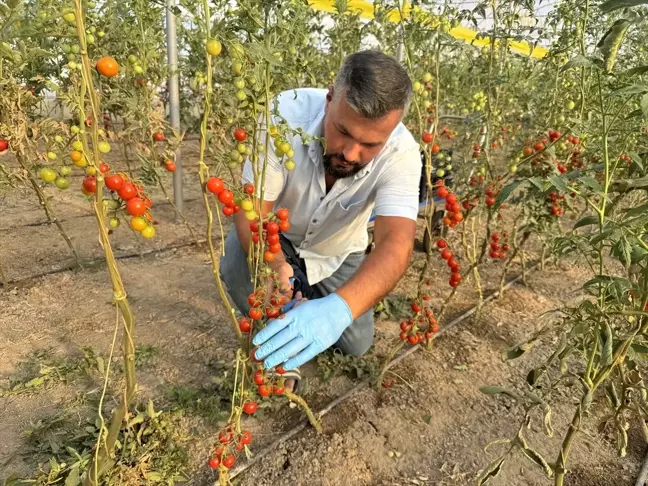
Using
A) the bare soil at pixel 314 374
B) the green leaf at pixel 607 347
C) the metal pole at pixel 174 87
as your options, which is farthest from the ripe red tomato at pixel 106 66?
the metal pole at pixel 174 87

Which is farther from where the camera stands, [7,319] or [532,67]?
[532,67]

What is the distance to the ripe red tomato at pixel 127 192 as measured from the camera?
81 cm

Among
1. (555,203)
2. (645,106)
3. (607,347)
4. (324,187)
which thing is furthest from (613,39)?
(555,203)

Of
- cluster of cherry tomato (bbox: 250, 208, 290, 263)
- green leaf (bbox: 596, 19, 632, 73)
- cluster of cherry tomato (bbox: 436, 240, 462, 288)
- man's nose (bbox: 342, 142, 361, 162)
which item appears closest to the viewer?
green leaf (bbox: 596, 19, 632, 73)

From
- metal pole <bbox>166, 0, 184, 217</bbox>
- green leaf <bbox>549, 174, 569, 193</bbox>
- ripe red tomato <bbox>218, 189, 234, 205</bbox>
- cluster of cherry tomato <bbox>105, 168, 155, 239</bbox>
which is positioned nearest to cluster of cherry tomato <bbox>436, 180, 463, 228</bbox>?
green leaf <bbox>549, 174, 569, 193</bbox>

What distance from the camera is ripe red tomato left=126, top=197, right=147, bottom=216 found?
804 millimetres

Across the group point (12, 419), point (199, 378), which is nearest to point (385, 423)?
point (199, 378)

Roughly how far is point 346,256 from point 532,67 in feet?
4.68

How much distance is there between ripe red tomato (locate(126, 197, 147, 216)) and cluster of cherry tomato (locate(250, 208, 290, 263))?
11.3 inches

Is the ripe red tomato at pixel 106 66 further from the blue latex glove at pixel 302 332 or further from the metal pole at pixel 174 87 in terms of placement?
the metal pole at pixel 174 87

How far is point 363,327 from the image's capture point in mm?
1971

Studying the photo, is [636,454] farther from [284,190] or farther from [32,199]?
[32,199]

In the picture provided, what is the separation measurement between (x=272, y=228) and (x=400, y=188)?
776 mm

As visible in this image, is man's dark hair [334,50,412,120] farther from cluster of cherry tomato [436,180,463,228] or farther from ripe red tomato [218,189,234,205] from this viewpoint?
ripe red tomato [218,189,234,205]
